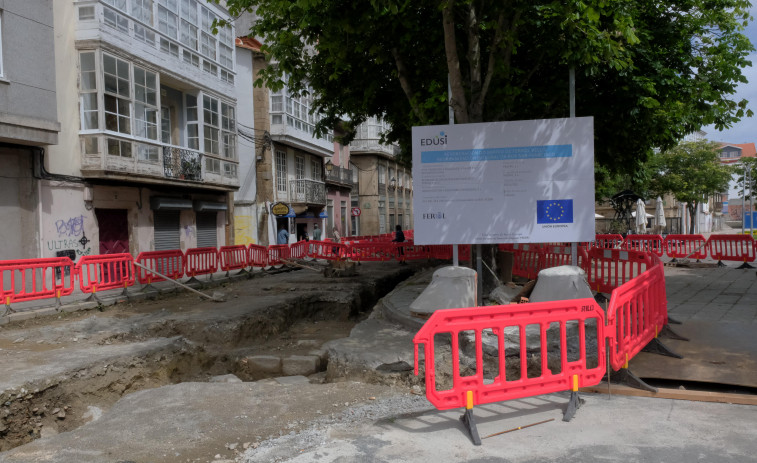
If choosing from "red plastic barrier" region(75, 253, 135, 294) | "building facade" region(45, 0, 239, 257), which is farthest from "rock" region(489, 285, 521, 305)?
"building facade" region(45, 0, 239, 257)

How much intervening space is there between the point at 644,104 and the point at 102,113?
13439mm

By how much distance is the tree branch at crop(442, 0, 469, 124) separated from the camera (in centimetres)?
723

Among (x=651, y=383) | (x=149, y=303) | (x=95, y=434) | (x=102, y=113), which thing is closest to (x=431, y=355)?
(x=651, y=383)

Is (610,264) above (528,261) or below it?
above

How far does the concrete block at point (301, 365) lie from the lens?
6844 mm

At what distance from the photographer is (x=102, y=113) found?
1407 centimetres

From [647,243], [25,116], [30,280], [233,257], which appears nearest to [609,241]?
[647,243]

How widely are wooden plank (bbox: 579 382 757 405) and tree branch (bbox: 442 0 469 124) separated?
14.7ft

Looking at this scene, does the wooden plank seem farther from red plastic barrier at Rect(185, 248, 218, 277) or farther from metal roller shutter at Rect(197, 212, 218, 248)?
metal roller shutter at Rect(197, 212, 218, 248)

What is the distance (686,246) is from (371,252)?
1081cm

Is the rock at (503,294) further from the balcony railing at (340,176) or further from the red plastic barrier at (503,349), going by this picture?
the balcony railing at (340,176)

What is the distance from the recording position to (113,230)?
16.0 m

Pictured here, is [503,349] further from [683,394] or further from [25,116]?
[25,116]

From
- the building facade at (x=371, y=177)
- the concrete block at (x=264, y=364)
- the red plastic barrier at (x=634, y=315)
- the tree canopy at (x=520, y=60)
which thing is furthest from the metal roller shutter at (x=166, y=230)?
the building facade at (x=371, y=177)
